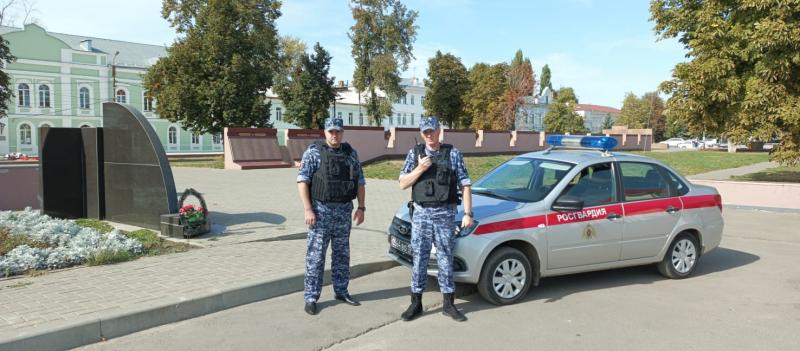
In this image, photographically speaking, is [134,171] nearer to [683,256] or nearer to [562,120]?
[683,256]

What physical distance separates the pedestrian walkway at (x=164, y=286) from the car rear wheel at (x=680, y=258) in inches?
130

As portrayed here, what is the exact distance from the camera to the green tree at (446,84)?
5900 cm

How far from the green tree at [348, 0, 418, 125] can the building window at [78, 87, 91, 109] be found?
88.4 feet

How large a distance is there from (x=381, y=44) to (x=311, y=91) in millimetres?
7466

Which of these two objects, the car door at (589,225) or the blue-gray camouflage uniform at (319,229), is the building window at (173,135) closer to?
the blue-gray camouflage uniform at (319,229)

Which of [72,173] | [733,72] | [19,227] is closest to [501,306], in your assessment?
[19,227]

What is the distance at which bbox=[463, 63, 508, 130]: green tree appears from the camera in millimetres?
58156

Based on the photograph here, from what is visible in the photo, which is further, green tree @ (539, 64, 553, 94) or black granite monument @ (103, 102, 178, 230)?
green tree @ (539, 64, 553, 94)

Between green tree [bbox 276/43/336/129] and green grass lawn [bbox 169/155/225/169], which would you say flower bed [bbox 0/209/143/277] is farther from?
green tree [bbox 276/43/336/129]

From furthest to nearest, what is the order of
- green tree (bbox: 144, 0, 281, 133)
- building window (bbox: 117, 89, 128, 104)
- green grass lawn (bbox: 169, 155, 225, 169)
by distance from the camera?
building window (bbox: 117, 89, 128, 104), green tree (bbox: 144, 0, 281, 133), green grass lawn (bbox: 169, 155, 225, 169)

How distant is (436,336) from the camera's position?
461 centimetres

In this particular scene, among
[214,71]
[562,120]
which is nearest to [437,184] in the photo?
[214,71]

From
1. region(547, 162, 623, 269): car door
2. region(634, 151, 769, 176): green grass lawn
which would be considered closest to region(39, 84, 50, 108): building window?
region(634, 151, 769, 176): green grass lawn

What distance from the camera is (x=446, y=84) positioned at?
5953cm
